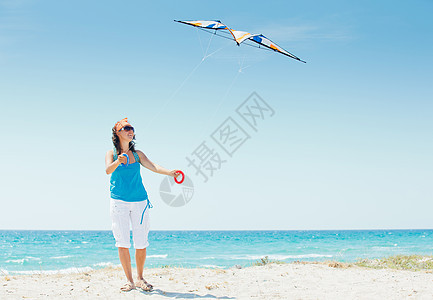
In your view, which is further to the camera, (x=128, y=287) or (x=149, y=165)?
(x=149, y=165)

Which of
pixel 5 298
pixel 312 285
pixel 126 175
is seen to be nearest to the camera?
pixel 5 298

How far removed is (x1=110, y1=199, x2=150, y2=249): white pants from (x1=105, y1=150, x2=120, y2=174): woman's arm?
0.38m

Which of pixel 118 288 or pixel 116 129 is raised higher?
pixel 116 129

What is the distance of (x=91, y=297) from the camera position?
446 centimetres

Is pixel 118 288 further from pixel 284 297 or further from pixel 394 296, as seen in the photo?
pixel 394 296

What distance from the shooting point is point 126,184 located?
4.57m

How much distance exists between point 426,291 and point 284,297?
1778mm

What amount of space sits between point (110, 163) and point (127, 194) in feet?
1.36

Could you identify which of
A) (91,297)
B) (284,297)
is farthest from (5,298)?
(284,297)

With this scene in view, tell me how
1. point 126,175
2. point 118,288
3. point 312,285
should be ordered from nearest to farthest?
point 126,175 < point 118,288 < point 312,285

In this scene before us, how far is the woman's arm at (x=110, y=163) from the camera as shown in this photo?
14.4ft

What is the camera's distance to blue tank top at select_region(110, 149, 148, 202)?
4559mm

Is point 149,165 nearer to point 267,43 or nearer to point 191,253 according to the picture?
point 267,43

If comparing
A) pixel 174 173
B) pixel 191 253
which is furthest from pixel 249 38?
pixel 191 253
